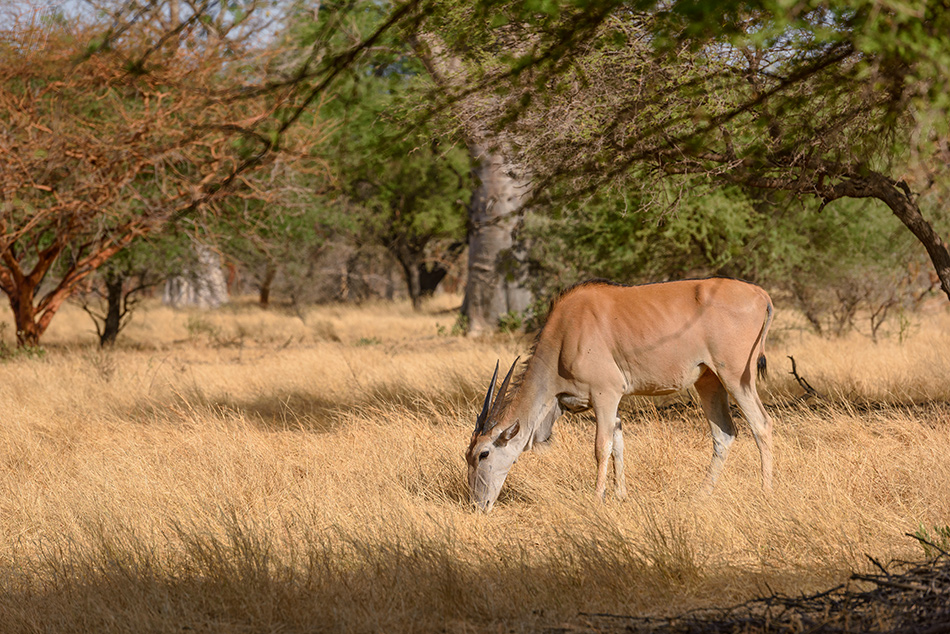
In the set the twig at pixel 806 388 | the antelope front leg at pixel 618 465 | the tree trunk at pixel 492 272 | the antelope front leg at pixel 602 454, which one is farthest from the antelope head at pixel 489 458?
the tree trunk at pixel 492 272

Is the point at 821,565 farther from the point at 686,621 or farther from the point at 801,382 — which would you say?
the point at 801,382

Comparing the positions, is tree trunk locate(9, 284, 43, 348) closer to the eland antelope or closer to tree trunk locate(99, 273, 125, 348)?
tree trunk locate(99, 273, 125, 348)

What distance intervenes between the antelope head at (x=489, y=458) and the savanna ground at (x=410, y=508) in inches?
7.6

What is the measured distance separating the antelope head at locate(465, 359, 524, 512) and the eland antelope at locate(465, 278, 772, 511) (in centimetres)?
3

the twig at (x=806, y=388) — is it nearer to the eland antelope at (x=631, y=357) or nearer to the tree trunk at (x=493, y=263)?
the eland antelope at (x=631, y=357)

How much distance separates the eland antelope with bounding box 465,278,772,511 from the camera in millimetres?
6477

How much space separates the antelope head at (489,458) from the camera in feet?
20.5

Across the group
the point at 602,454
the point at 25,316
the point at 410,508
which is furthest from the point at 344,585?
the point at 25,316

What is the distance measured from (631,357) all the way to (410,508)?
2.02m

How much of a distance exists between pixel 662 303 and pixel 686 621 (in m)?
3.01

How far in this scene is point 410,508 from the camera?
586 cm

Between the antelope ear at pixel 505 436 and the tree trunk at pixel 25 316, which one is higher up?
the tree trunk at pixel 25 316

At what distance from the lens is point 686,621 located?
4.08 m

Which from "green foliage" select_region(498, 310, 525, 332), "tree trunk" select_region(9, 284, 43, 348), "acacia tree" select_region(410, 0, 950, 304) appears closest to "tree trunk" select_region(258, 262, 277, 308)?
"green foliage" select_region(498, 310, 525, 332)
